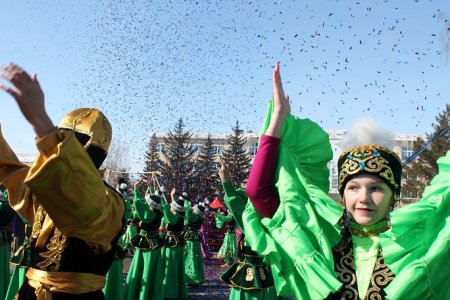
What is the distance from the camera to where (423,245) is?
2.12 m

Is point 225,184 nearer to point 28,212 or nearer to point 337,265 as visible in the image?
point 28,212

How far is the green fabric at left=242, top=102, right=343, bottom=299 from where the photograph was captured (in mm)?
2111

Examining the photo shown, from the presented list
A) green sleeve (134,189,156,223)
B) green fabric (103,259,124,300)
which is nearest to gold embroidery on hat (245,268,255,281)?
green fabric (103,259,124,300)

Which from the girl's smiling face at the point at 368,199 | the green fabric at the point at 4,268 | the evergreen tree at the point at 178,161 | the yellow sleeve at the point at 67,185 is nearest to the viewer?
the yellow sleeve at the point at 67,185

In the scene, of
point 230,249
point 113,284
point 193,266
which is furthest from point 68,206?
point 230,249

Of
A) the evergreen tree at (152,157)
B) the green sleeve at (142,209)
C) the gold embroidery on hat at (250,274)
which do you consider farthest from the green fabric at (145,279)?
the evergreen tree at (152,157)

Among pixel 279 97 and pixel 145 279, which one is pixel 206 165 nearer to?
pixel 145 279

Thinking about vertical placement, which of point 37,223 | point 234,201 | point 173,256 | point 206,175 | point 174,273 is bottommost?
point 206,175

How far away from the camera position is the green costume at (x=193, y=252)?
12711mm

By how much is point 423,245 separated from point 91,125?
2.18 metres

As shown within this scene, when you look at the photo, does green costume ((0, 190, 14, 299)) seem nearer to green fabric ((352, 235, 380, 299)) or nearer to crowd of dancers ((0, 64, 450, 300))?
crowd of dancers ((0, 64, 450, 300))

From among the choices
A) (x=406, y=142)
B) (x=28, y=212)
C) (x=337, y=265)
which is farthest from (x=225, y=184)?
(x=406, y=142)

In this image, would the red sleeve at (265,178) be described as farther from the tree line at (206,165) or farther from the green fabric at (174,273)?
the tree line at (206,165)

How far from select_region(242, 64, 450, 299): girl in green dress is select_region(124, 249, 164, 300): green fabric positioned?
23.0ft
